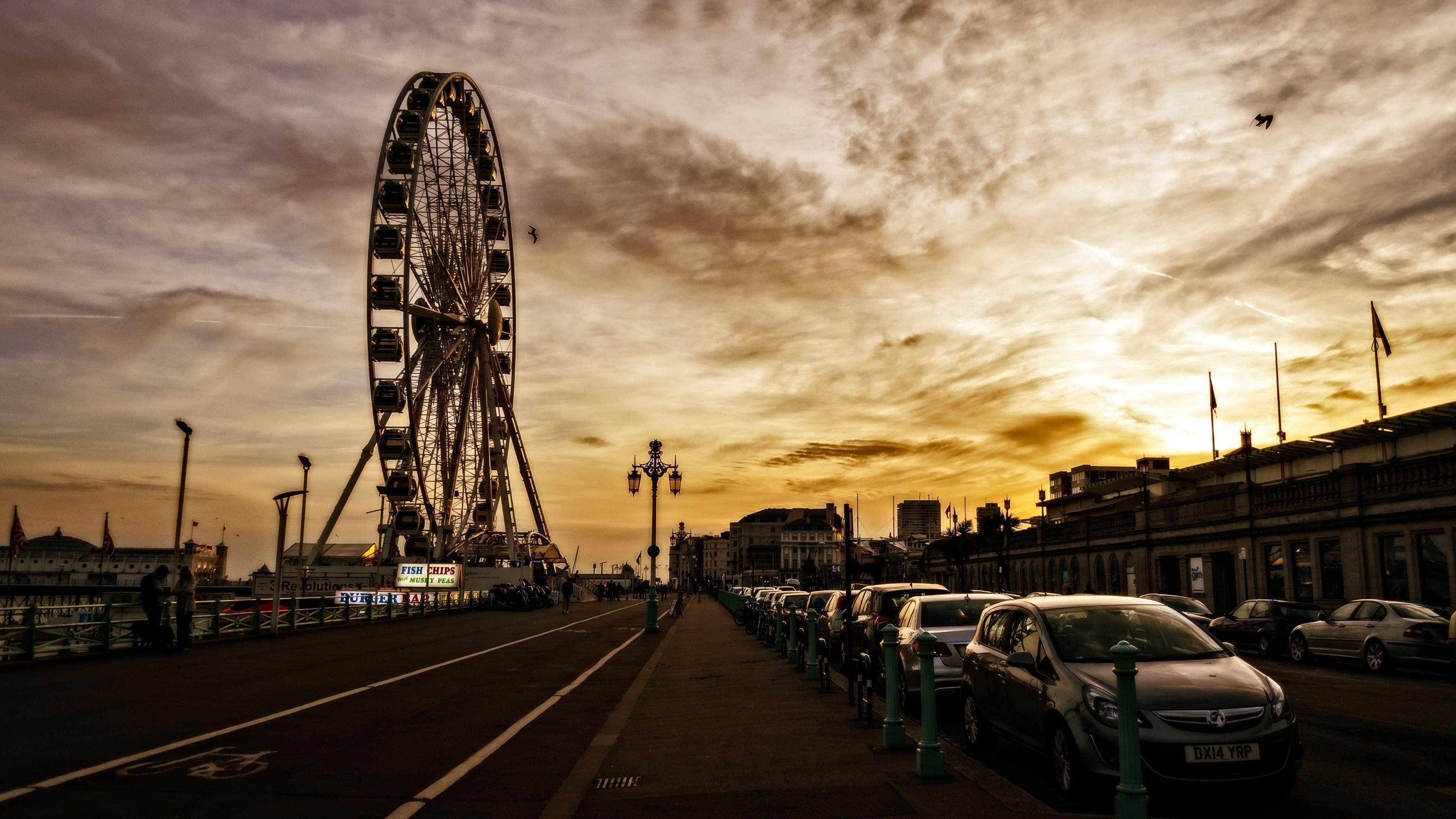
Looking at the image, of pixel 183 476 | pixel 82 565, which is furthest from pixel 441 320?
pixel 82 565

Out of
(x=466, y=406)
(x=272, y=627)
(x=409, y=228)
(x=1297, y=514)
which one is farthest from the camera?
(x=466, y=406)

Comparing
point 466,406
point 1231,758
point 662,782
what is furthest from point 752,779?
point 466,406

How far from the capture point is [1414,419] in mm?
39781

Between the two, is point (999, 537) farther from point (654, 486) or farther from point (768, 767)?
point (768, 767)

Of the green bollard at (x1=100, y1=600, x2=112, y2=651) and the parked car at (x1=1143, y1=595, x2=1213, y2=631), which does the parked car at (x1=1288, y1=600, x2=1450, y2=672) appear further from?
the green bollard at (x1=100, y1=600, x2=112, y2=651)

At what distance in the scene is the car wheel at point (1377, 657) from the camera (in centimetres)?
1930

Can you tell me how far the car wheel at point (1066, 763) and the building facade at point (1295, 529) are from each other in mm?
26505

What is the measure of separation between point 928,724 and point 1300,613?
19838 mm

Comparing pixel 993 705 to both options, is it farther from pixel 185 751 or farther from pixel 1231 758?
pixel 185 751

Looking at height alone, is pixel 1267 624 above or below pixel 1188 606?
below

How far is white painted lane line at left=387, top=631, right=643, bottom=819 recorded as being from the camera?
7.71 metres

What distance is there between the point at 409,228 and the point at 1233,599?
41.5 m

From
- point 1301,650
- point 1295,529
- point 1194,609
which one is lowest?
point 1301,650

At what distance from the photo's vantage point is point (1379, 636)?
64.1 ft
